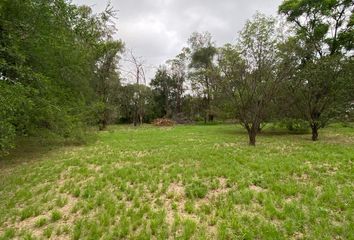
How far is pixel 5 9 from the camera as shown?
293 inches

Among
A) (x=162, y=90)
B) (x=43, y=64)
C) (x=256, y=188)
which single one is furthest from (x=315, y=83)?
(x=162, y=90)

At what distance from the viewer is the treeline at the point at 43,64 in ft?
22.1

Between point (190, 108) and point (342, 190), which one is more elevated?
point (190, 108)

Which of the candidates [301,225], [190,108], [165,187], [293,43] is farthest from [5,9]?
[190,108]

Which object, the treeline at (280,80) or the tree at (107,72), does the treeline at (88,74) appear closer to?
the treeline at (280,80)

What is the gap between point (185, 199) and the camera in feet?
15.5

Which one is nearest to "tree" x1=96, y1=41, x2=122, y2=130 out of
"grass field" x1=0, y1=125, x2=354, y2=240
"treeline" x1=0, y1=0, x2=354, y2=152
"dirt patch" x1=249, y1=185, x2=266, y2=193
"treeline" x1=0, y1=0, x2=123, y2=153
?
"treeline" x1=0, y1=0, x2=354, y2=152

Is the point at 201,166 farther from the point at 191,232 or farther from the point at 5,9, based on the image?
the point at 5,9

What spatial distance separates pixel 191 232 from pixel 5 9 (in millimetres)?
8083

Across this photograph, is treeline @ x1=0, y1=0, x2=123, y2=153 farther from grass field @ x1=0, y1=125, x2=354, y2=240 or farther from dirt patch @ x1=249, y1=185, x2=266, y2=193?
dirt patch @ x1=249, y1=185, x2=266, y2=193

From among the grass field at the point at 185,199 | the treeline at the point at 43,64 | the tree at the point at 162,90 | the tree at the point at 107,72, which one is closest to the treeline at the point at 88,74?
the treeline at the point at 43,64

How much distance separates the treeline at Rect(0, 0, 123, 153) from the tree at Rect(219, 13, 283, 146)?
19.0 feet

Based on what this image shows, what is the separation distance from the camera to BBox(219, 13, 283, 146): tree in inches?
436

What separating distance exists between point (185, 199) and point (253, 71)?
8.11 meters
